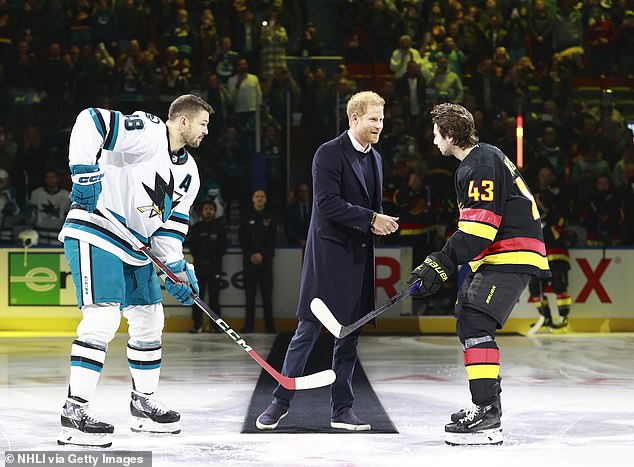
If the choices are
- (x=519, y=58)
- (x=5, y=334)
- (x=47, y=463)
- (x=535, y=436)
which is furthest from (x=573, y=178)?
(x=47, y=463)

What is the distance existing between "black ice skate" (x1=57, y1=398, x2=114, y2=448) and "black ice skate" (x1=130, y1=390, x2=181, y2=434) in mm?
397

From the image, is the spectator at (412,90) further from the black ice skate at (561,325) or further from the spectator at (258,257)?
the black ice skate at (561,325)

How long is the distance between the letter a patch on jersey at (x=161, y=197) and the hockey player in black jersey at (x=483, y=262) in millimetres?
1249

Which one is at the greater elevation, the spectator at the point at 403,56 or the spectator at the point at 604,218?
the spectator at the point at 403,56

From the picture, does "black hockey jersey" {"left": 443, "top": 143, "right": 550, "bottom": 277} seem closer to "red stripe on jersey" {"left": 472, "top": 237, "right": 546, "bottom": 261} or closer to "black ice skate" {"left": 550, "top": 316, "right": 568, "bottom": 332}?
"red stripe on jersey" {"left": 472, "top": 237, "right": 546, "bottom": 261}

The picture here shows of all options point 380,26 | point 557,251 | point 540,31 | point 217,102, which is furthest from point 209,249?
point 540,31

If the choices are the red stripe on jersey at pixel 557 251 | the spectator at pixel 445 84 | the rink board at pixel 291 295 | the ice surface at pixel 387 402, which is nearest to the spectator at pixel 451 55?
the spectator at pixel 445 84

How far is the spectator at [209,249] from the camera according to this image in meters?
11.3

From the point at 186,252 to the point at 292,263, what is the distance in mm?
1116

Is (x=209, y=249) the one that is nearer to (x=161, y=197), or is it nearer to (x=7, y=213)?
(x=7, y=213)

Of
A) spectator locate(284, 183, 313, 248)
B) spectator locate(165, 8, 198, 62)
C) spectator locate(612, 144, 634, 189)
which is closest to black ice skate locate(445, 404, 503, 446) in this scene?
spectator locate(284, 183, 313, 248)

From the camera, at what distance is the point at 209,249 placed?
11328 millimetres

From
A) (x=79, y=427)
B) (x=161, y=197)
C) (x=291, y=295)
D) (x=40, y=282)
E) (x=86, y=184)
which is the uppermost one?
(x=86, y=184)

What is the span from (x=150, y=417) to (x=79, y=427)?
0.57 meters
